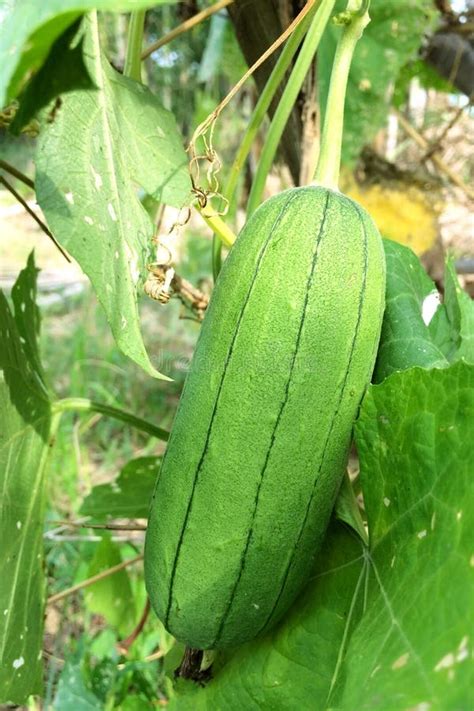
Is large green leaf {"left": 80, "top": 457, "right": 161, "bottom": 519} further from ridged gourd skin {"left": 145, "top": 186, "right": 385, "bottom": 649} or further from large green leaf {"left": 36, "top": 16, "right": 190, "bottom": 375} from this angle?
large green leaf {"left": 36, "top": 16, "right": 190, "bottom": 375}

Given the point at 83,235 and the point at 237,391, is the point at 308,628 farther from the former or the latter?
the point at 83,235

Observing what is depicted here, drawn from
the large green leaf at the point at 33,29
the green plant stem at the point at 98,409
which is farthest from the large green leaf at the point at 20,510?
the large green leaf at the point at 33,29

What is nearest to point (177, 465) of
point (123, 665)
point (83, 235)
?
point (83, 235)

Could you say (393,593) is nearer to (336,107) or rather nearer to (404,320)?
(404,320)

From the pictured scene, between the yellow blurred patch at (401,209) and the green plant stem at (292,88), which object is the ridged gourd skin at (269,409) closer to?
the green plant stem at (292,88)

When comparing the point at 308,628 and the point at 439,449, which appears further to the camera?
the point at 308,628

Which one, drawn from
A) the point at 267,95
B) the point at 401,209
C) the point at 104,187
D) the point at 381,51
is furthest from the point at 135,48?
the point at 401,209

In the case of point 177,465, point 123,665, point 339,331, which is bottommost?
point 123,665
